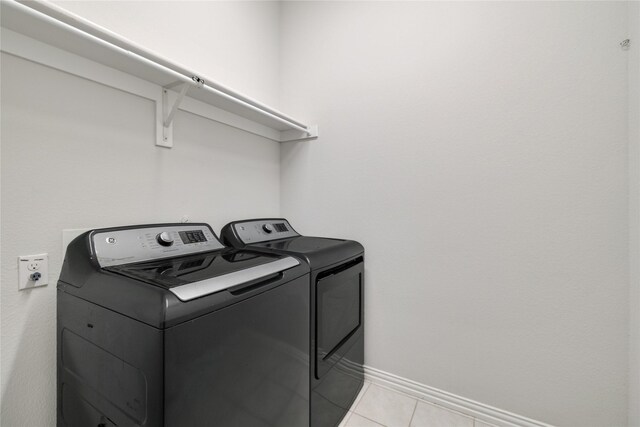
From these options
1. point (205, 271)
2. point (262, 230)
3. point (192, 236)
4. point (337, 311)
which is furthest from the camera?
point (262, 230)

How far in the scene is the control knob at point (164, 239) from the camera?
3.50ft

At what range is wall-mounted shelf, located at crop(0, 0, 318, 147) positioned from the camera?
2.57ft

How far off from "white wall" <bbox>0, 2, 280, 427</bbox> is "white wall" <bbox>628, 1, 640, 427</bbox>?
1.96 m

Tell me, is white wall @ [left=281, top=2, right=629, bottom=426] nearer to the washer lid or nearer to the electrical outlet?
the washer lid

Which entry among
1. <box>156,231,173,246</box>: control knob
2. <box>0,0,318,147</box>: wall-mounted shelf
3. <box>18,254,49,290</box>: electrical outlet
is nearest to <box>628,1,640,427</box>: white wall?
<box>0,0,318,147</box>: wall-mounted shelf

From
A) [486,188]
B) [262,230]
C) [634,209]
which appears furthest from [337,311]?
[634,209]

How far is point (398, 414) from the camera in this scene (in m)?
1.40

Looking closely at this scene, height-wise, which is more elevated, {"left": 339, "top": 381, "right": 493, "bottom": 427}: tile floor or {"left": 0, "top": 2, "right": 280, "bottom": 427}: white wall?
{"left": 0, "top": 2, "right": 280, "bottom": 427}: white wall

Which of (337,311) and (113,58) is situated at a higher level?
(113,58)

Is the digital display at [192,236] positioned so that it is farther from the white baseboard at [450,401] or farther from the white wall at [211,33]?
→ the white baseboard at [450,401]

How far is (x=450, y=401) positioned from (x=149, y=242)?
5.71ft

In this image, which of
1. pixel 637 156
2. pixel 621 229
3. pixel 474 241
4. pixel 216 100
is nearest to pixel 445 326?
pixel 474 241

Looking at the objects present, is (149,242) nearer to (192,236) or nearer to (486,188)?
(192,236)

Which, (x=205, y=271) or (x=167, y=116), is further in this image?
(x=167, y=116)
